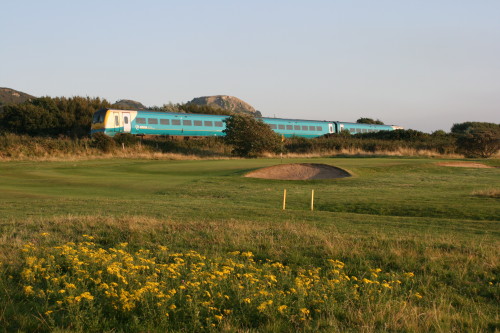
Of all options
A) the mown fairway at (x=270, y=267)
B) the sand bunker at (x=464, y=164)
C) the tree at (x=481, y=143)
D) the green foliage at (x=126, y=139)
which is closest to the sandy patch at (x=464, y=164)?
the sand bunker at (x=464, y=164)

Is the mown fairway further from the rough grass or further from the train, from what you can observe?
the train

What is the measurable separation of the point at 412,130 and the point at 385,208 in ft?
159

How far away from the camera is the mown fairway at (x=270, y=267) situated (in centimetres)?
588

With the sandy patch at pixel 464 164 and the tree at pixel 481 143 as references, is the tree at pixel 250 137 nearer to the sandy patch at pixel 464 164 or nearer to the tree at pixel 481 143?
the tree at pixel 481 143

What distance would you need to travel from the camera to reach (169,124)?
49.8m

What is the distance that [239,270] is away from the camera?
779 cm

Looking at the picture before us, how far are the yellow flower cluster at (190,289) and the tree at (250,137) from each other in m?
42.3

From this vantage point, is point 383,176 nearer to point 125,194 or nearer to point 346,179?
point 346,179

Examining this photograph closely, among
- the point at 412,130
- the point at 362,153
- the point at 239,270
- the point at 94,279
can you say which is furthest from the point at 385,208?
the point at 412,130

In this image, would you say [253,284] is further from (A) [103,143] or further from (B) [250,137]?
(B) [250,137]

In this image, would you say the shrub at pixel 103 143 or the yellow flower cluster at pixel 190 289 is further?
the shrub at pixel 103 143

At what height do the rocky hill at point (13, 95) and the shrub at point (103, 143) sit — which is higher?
the rocky hill at point (13, 95)

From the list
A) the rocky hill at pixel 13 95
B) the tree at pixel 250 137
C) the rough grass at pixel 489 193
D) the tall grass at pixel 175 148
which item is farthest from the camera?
the rocky hill at pixel 13 95

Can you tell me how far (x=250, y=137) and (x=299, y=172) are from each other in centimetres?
2011
